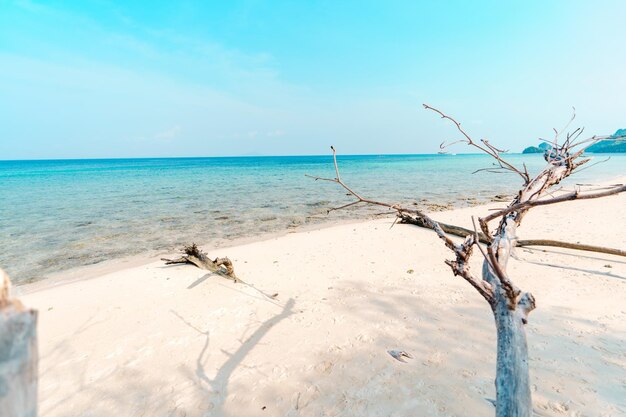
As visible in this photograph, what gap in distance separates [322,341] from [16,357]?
4.09 meters

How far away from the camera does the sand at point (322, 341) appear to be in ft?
11.0

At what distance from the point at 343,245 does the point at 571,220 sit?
867 cm

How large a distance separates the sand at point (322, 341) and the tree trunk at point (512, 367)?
0.95 metres

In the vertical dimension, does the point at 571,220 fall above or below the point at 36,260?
above

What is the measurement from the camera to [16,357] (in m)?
0.76

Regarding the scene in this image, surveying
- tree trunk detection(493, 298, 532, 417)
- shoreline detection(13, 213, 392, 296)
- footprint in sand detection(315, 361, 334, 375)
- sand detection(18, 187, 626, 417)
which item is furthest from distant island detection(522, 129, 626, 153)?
shoreline detection(13, 213, 392, 296)

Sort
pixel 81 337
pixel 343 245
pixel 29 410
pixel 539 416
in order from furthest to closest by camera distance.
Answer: pixel 343 245, pixel 81 337, pixel 539 416, pixel 29 410

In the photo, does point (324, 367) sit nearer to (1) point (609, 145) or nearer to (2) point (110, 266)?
(2) point (110, 266)

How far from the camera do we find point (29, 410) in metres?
0.81

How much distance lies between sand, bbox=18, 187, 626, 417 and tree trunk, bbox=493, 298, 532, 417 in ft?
3.12

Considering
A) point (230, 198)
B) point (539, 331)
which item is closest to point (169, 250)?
point (539, 331)

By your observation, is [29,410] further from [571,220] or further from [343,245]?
[571,220]

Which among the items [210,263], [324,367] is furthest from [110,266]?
[324,367]

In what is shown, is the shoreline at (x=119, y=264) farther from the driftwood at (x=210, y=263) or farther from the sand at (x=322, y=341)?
the driftwood at (x=210, y=263)
